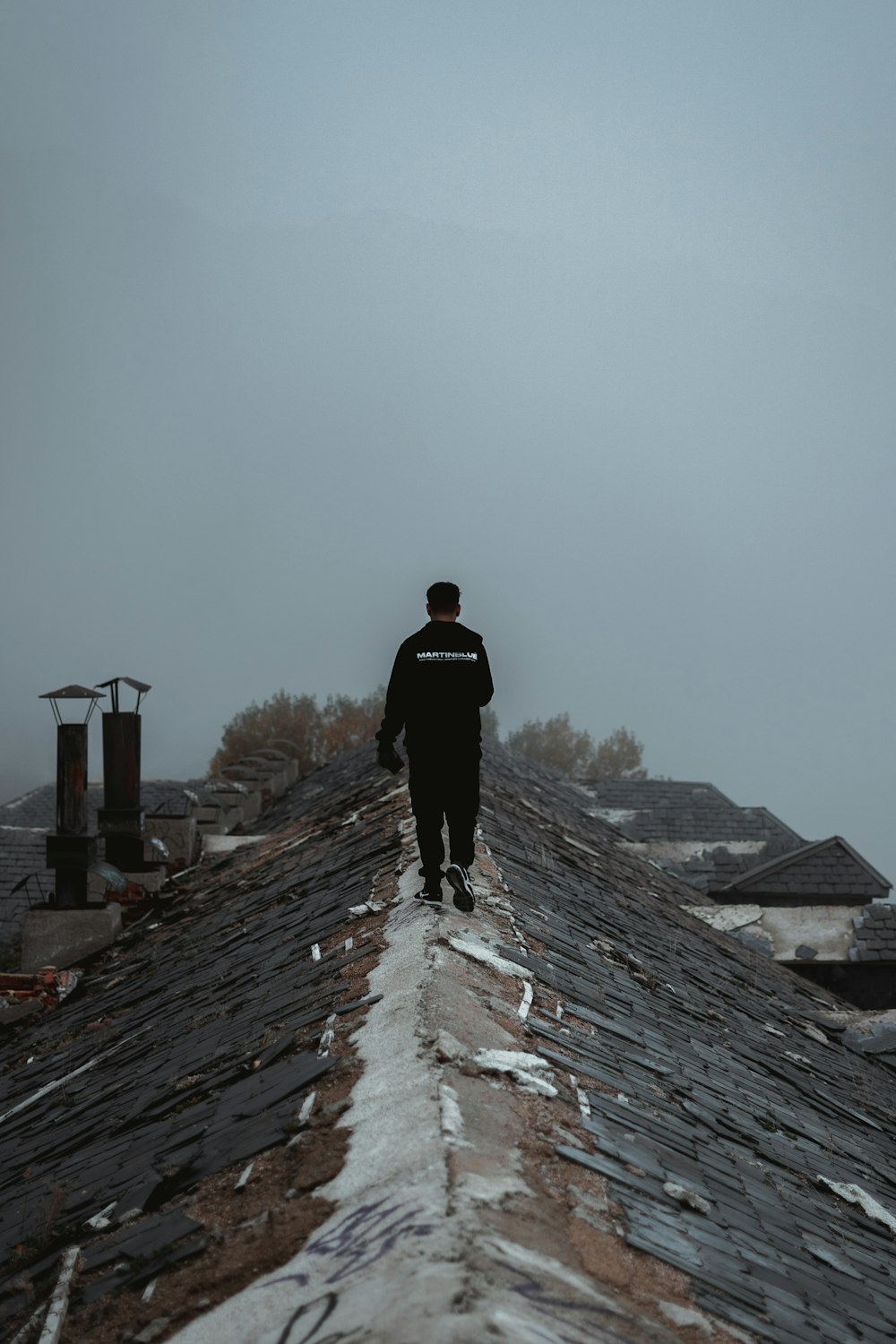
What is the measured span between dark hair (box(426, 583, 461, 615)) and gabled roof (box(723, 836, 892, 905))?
16.7m

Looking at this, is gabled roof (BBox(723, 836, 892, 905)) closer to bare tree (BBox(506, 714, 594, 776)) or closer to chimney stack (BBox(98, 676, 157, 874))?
chimney stack (BBox(98, 676, 157, 874))

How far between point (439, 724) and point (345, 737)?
54747mm

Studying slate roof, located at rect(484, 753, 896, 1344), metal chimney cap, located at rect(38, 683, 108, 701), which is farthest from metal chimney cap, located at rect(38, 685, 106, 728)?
slate roof, located at rect(484, 753, 896, 1344)

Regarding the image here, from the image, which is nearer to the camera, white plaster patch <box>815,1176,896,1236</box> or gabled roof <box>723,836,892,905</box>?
white plaster patch <box>815,1176,896,1236</box>

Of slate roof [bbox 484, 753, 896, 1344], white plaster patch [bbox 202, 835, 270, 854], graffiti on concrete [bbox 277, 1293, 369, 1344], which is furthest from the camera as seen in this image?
white plaster patch [bbox 202, 835, 270, 854]

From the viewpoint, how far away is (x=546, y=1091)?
187 inches

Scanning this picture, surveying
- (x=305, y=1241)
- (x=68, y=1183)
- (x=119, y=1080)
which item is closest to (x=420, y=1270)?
(x=305, y=1241)

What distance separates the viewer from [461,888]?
715 cm

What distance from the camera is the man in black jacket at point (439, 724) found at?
23.8ft

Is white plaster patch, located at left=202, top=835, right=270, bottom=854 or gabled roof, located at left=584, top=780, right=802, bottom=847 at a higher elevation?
white plaster patch, located at left=202, top=835, right=270, bottom=854

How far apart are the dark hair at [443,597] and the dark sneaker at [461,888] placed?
1445 mm

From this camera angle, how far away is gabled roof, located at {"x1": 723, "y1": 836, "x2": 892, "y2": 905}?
2289 centimetres

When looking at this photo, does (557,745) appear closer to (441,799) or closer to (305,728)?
(305,728)

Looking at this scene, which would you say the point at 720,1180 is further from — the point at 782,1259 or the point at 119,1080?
the point at 119,1080
